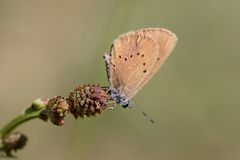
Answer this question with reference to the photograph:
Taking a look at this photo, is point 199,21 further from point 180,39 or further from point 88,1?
point 88,1

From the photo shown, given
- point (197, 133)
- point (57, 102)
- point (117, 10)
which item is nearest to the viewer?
point (57, 102)

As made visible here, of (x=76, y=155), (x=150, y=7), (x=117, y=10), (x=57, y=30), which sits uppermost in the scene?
A: (x=57, y=30)

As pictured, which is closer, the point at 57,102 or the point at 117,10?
the point at 57,102

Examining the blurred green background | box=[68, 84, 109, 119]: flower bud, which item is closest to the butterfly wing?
box=[68, 84, 109, 119]: flower bud

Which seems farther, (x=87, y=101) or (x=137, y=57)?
(x=137, y=57)

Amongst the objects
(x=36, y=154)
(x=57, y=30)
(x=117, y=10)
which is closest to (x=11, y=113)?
(x=36, y=154)

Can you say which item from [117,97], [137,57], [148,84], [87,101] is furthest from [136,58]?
[148,84]

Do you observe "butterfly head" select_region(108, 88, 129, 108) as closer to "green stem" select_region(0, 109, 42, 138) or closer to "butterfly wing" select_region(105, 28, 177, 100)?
"butterfly wing" select_region(105, 28, 177, 100)

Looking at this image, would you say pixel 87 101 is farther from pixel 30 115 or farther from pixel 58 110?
pixel 30 115
